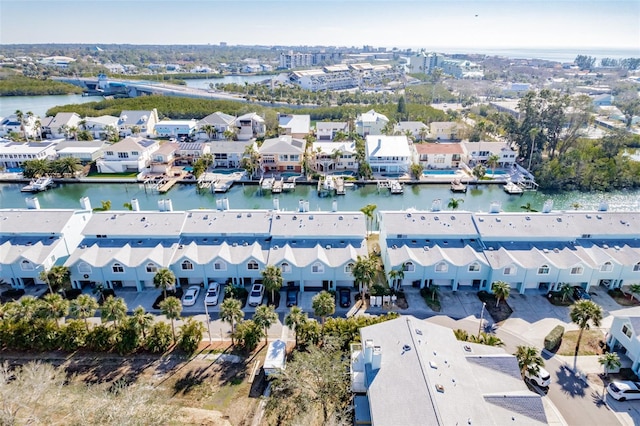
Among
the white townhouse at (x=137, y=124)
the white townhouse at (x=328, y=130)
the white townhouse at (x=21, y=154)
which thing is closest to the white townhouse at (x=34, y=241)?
the white townhouse at (x=21, y=154)

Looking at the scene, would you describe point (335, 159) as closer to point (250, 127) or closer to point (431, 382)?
point (250, 127)

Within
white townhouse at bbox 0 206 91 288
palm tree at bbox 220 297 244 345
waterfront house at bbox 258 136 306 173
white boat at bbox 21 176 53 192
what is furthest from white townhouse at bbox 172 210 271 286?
white boat at bbox 21 176 53 192

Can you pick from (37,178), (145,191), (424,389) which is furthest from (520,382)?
(37,178)

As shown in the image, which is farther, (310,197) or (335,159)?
(335,159)

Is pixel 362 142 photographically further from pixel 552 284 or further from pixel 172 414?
pixel 172 414

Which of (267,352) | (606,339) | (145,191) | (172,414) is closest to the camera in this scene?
(172,414)

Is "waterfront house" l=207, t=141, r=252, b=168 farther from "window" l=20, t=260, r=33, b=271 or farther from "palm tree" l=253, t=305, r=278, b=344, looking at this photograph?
"palm tree" l=253, t=305, r=278, b=344

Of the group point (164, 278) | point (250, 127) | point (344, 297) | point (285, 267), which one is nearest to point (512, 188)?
point (344, 297)
